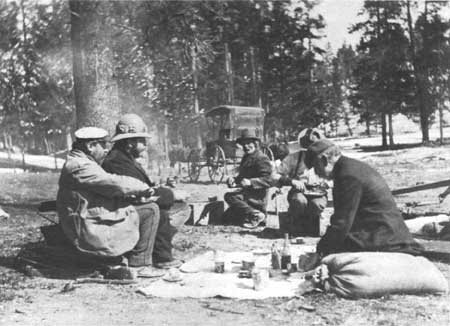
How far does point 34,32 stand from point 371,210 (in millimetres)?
8234

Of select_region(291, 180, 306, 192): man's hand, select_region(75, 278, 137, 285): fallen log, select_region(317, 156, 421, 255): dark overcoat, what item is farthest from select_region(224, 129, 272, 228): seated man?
select_region(317, 156, 421, 255): dark overcoat

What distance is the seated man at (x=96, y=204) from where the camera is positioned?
16.7 ft

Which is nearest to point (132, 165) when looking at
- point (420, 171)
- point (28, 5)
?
point (28, 5)

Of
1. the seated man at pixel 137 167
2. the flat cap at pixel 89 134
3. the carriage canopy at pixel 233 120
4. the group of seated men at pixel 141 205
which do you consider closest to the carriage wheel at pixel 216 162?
the carriage canopy at pixel 233 120

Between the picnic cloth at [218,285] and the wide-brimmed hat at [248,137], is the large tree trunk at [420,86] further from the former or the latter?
the picnic cloth at [218,285]

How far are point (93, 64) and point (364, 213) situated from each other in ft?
17.9

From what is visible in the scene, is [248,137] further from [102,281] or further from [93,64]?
[102,281]

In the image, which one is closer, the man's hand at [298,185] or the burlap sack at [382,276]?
the burlap sack at [382,276]

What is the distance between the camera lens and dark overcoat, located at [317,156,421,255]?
14.3 ft

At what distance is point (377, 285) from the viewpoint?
4246mm

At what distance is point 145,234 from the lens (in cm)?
541

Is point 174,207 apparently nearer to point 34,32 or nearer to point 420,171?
point 34,32

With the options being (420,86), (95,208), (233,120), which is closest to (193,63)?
(233,120)

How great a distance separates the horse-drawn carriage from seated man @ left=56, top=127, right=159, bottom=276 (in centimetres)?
1092
